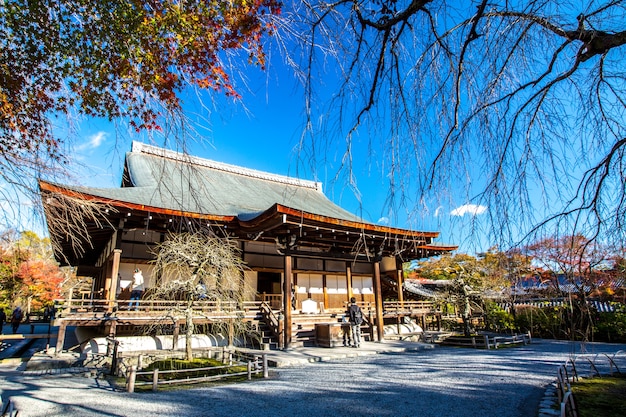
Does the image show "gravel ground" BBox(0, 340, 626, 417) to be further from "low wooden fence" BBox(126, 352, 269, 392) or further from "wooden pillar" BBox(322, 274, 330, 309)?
"wooden pillar" BBox(322, 274, 330, 309)

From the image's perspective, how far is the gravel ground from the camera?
4074mm

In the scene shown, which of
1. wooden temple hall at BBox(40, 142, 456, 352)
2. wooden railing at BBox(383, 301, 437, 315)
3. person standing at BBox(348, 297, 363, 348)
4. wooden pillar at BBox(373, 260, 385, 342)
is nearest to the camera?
wooden temple hall at BBox(40, 142, 456, 352)

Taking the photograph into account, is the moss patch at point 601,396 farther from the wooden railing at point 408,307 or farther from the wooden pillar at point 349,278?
the wooden pillar at point 349,278

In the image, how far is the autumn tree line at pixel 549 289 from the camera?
6.95 feet

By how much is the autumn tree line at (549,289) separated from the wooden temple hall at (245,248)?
1701 millimetres

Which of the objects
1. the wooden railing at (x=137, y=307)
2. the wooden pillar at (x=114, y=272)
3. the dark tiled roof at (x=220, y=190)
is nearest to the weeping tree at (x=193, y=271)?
the wooden railing at (x=137, y=307)

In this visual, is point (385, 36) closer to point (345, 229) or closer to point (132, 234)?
point (345, 229)

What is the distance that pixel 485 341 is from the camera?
9.66 meters

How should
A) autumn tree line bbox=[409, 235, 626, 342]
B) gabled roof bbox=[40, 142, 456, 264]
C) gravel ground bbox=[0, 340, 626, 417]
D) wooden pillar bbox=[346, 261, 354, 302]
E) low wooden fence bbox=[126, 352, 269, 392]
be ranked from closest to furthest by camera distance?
1. autumn tree line bbox=[409, 235, 626, 342]
2. gravel ground bbox=[0, 340, 626, 417]
3. low wooden fence bbox=[126, 352, 269, 392]
4. gabled roof bbox=[40, 142, 456, 264]
5. wooden pillar bbox=[346, 261, 354, 302]

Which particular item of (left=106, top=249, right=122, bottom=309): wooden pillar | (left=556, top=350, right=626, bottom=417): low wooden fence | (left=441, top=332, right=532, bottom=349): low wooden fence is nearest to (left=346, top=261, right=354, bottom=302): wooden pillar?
(left=441, top=332, right=532, bottom=349): low wooden fence

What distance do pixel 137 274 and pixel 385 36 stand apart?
8.90m

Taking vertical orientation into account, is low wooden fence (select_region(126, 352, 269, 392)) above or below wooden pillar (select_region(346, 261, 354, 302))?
below

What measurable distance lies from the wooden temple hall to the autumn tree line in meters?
1.70

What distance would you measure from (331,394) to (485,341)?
6632 millimetres
